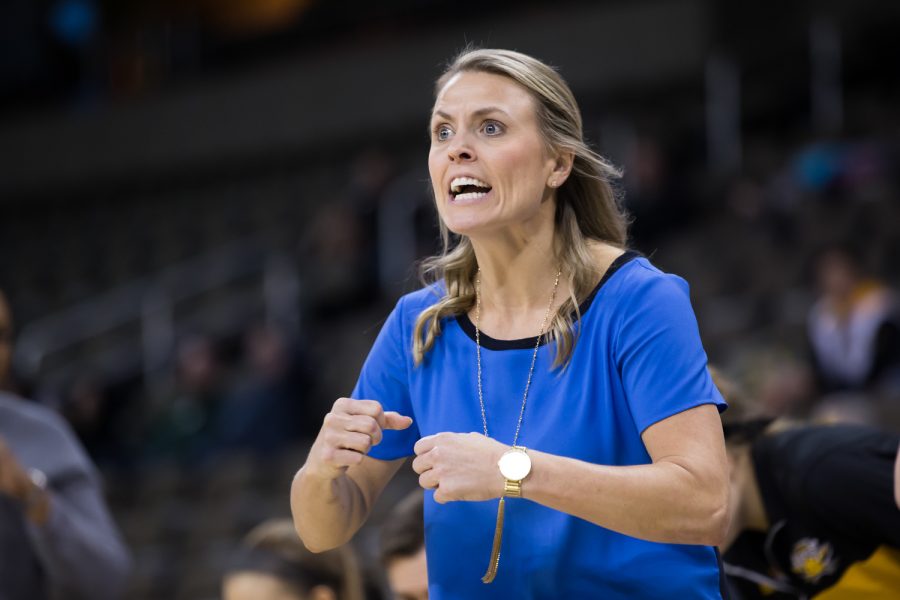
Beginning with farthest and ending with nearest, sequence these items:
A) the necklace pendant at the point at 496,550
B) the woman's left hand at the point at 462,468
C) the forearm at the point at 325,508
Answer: the forearm at the point at 325,508, the necklace pendant at the point at 496,550, the woman's left hand at the point at 462,468

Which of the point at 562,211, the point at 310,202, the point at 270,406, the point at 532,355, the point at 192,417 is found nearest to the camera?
the point at 532,355

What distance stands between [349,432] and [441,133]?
0.47 m

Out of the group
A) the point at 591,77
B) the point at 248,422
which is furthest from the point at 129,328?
the point at 591,77

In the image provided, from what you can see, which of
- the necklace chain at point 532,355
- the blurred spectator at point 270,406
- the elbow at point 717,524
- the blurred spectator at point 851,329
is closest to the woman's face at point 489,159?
the necklace chain at point 532,355

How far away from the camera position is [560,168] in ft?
6.02

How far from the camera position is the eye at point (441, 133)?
181cm

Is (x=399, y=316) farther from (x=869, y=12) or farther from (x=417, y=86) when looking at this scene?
(x=417, y=86)

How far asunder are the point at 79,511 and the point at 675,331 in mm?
1671

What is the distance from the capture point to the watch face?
150 cm

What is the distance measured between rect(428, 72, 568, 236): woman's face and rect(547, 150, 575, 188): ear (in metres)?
0.03

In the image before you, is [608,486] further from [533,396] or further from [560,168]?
[560,168]

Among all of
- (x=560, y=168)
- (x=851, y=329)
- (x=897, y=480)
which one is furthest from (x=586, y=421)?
(x=851, y=329)

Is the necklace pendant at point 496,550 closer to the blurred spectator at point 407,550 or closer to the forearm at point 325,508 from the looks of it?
the forearm at point 325,508

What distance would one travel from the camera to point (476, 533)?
5.55ft
